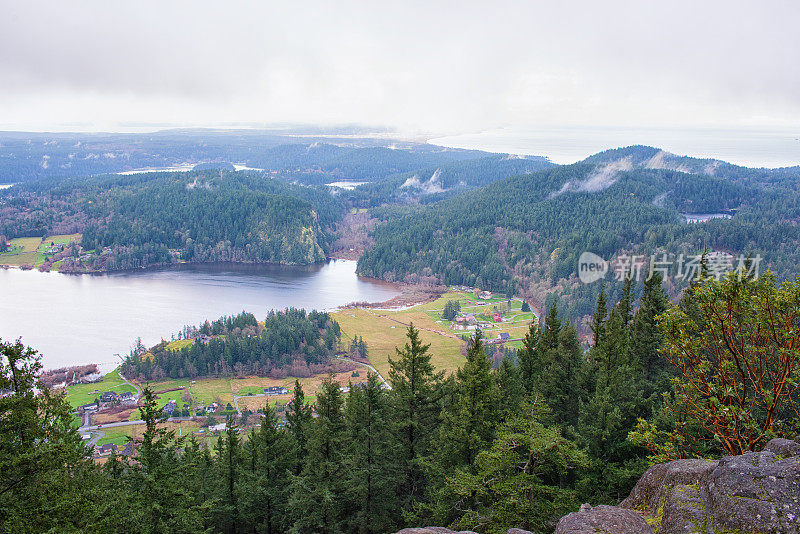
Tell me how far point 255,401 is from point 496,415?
48802 mm

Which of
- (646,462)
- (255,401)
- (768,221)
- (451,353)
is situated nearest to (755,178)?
(768,221)

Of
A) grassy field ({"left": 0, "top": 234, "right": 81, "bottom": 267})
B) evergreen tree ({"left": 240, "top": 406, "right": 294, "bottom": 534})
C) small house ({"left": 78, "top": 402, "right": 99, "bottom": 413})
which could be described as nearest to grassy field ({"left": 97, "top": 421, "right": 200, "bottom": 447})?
small house ({"left": 78, "top": 402, "right": 99, "bottom": 413})

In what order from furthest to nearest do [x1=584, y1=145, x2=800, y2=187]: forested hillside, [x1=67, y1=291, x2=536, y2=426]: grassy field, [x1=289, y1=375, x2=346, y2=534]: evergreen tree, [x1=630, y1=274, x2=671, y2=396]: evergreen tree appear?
[x1=584, y1=145, x2=800, y2=187]: forested hillside
[x1=67, y1=291, x2=536, y2=426]: grassy field
[x1=630, y1=274, x2=671, y2=396]: evergreen tree
[x1=289, y1=375, x2=346, y2=534]: evergreen tree

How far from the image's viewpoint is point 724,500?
845cm

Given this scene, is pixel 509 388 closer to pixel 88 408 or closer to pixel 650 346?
pixel 650 346

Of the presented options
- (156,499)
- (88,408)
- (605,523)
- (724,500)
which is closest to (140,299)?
(88,408)

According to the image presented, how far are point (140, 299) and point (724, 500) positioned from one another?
12120 centimetres

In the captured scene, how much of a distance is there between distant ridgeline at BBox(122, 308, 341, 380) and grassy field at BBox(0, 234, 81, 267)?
94164 mm

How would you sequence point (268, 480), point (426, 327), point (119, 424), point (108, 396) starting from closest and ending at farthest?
point (268, 480), point (119, 424), point (108, 396), point (426, 327)

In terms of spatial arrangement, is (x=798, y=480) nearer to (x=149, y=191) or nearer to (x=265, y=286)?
(x=265, y=286)

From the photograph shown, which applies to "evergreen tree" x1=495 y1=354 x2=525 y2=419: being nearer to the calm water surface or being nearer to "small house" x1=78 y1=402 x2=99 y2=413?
"small house" x1=78 y1=402 x2=99 y2=413

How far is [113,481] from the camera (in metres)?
19.0

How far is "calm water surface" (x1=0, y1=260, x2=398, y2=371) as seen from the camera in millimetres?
82938

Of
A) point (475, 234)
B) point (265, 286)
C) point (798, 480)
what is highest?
point (798, 480)
